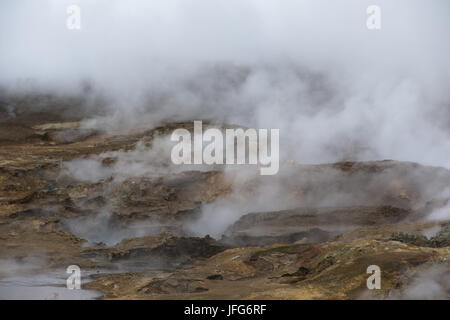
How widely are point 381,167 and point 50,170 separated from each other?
17123 mm

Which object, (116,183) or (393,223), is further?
(116,183)

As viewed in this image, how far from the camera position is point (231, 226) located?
24.1m

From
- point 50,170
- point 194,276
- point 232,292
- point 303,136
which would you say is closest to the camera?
point 232,292

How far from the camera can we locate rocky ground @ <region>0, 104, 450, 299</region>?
1435 cm

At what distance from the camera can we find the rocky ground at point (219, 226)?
14.4m

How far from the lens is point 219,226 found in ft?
84.1

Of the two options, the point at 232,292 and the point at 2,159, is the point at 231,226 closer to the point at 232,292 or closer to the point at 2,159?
the point at 232,292
